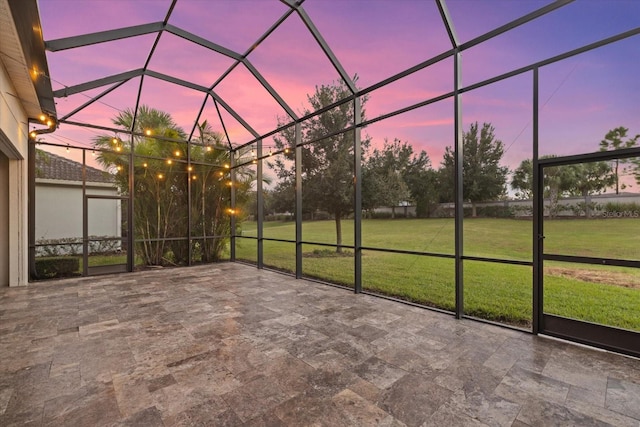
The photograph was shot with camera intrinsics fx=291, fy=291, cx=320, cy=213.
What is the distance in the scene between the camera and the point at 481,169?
21.6 ft

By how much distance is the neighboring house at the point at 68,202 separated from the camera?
22.3ft

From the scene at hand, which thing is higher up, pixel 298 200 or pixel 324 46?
pixel 324 46

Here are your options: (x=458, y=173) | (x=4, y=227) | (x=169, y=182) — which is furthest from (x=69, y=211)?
(x=458, y=173)

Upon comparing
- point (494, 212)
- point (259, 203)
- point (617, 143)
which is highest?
point (617, 143)

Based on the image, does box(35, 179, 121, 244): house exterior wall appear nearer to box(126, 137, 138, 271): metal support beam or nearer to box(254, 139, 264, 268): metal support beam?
box(126, 137, 138, 271): metal support beam

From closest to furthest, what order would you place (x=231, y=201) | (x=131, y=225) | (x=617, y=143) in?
1. (x=617, y=143)
2. (x=131, y=225)
3. (x=231, y=201)

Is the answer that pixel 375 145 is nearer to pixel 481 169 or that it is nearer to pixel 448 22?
pixel 481 169

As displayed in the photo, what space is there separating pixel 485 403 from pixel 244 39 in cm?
647

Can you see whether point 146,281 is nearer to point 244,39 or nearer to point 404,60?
point 244,39

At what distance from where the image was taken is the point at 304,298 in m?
5.14

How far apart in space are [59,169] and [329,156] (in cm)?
803

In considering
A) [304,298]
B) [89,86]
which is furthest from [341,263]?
[89,86]

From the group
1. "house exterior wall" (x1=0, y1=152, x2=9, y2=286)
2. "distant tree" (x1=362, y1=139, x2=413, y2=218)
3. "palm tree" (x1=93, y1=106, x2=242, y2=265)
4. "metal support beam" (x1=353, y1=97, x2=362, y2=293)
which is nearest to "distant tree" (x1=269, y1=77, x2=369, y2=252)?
"distant tree" (x1=362, y1=139, x2=413, y2=218)

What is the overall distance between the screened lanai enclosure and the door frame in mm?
17
